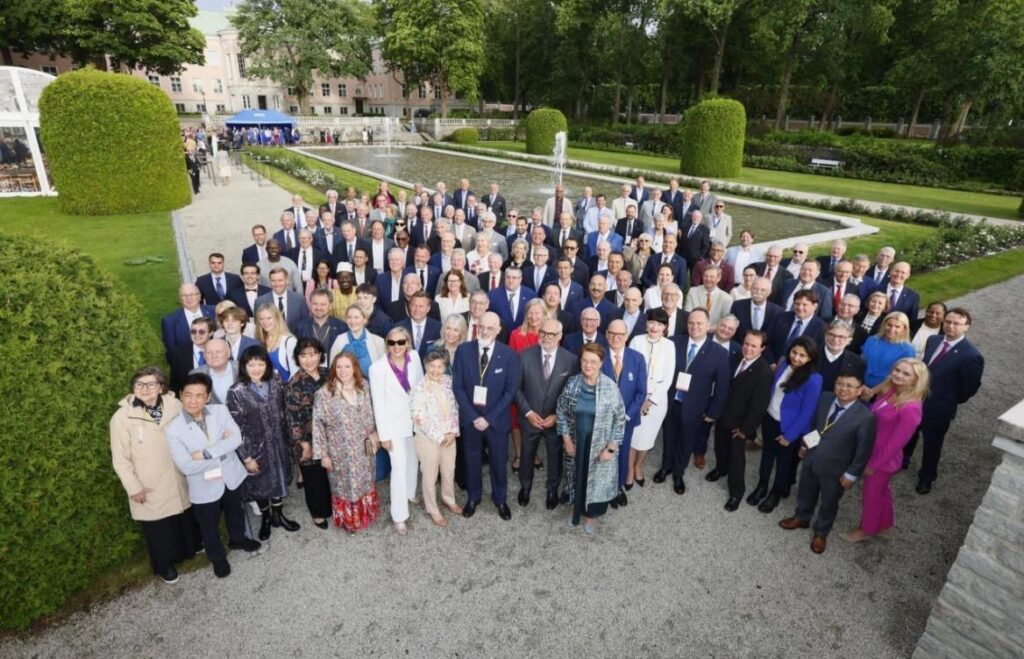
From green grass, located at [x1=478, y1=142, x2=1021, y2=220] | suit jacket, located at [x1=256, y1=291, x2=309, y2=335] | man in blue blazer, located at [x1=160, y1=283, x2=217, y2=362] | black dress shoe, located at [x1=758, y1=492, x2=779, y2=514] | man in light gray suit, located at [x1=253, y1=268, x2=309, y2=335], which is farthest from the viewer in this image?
green grass, located at [x1=478, y1=142, x2=1021, y2=220]

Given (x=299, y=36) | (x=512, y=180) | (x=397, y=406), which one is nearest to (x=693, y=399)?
(x=397, y=406)

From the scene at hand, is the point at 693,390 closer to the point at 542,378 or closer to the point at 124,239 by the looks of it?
the point at 542,378

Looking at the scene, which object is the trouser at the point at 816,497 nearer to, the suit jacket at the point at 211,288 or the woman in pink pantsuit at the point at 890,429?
the woman in pink pantsuit at the point at 890,429

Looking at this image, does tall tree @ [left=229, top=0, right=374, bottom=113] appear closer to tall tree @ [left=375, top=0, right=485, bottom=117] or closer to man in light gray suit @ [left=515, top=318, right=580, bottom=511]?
tall tree @ [left=375, top=0, right=485, bottom=117]

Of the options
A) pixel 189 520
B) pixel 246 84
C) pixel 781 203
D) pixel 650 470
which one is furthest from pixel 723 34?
pixel 246 84

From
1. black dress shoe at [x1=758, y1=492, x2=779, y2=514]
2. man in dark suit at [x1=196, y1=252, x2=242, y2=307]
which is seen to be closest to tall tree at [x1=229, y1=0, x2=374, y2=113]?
man in dark suit at [x1=196, y1=252, x2=242, y2=307]

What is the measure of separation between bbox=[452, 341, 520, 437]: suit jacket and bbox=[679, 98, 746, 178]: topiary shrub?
26.2m

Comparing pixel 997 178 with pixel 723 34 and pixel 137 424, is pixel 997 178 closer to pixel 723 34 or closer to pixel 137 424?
pixel 723 34

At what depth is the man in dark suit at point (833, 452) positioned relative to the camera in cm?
460

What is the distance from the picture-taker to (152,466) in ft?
→ 13.6

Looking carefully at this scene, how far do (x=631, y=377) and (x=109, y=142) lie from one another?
19.2 metres

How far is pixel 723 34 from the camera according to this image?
4291 cm

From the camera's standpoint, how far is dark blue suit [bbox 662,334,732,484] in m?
5.49

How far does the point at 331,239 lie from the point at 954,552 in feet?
30.0
